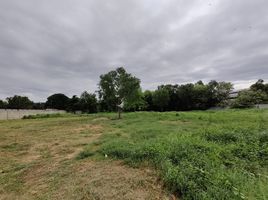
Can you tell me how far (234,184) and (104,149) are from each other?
11.9 feet

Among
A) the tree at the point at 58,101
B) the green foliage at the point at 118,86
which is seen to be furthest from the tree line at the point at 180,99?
the green foliage at the point at 118,86

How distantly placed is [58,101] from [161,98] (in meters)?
29.0

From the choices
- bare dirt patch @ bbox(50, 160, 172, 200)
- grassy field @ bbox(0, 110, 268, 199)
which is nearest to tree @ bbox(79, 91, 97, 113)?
grassy field @ bbox(0, 110, 268, 199)

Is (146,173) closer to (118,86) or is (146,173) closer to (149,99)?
(118,86)

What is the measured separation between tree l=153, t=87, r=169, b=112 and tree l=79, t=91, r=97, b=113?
1327 centimetres

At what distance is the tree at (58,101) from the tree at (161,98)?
80.9 feet

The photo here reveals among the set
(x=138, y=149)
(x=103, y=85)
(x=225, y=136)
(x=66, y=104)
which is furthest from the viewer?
(x=66, y=104)

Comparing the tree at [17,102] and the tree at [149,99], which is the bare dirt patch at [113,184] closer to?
the tree at [149,99]

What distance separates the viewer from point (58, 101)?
5931cm

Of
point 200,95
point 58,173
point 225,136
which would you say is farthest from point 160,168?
point 200,95

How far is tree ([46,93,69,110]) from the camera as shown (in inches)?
2316

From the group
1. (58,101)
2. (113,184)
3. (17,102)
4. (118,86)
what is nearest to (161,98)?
(118,86)

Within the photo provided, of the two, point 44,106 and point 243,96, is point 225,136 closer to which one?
point 243,96

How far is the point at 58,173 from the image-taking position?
14.6 feet
